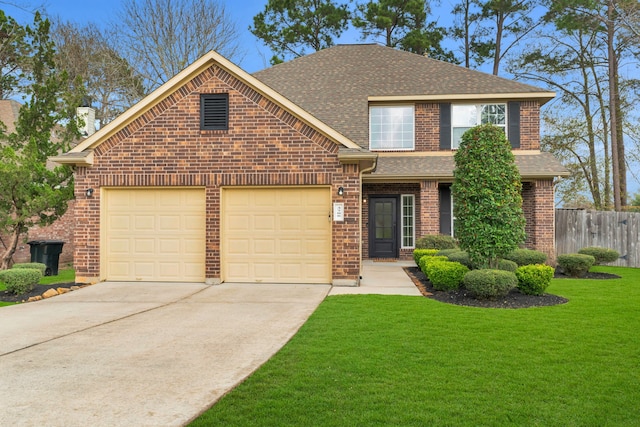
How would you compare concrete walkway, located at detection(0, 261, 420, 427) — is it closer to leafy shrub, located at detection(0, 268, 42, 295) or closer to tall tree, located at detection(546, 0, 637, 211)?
leafy shrub, located at detection(0, 268, 42, 295)

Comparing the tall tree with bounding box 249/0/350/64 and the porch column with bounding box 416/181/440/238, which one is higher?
the tall tree with bounding box 249/0/350/64

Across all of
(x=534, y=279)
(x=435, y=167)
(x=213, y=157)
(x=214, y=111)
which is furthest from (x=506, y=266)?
(x=214, y=111)

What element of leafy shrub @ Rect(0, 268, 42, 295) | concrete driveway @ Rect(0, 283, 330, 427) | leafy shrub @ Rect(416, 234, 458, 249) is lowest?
concrete driveway @ Rect(0, 283, 330, 427)

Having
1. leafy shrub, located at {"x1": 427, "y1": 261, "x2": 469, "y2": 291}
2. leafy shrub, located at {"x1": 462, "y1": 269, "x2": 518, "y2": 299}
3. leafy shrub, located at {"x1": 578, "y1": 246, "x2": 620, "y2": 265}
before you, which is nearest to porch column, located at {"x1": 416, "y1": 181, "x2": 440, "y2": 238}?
leafy shrub, located at {"x1": 578, "y1": 246, "x2": 620, "y2": 265}

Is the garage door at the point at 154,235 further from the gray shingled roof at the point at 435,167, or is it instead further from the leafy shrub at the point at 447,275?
the gray shingled roof at the point at 435,167

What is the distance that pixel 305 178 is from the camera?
35.5 feet

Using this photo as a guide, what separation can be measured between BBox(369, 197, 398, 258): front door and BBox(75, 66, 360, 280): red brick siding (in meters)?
6.13

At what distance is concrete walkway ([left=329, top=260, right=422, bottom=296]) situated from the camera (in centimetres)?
992

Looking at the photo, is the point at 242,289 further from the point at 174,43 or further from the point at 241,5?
the point at 241,5

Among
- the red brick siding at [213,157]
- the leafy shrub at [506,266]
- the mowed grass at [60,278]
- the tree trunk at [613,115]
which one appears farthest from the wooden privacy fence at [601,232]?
the mowed grass at [60,278]

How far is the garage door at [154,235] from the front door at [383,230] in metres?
7.24

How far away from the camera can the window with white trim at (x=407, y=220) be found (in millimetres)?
16703

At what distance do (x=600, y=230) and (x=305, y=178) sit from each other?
441 inches

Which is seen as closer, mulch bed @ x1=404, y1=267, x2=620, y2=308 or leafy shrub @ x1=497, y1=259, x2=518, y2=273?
mulch bed @ x1=404, y1=267, x2=620, y2=308
